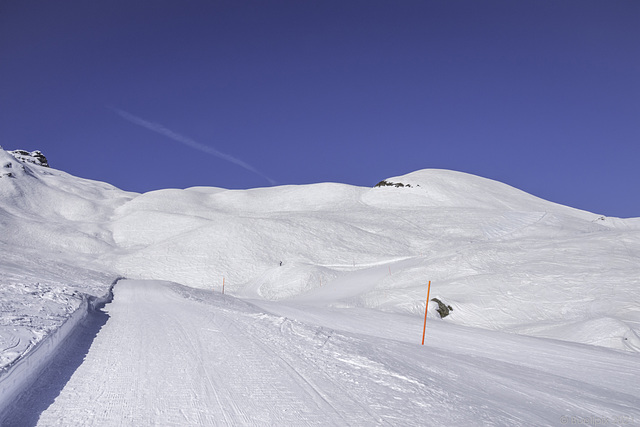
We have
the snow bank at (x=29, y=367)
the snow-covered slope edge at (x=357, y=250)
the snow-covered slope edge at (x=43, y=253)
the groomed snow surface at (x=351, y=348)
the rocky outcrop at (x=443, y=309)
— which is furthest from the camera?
the rocky outcrop at (x=443, y=309)

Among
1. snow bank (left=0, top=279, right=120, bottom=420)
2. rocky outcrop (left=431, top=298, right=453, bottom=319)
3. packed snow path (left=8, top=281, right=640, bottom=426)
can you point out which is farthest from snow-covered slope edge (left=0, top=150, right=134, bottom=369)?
rocky outcrop (left=431, top=298, right=453, bottom=319)

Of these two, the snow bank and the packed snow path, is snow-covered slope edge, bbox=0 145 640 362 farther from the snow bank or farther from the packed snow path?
the packed snow path

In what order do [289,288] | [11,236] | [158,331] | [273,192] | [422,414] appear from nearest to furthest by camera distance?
[422,414] < [158,331] < [289,288] < [11,236] < [273,192]

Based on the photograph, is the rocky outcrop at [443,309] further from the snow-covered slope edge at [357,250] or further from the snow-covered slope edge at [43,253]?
the snow-covered slope edge at [43,253]

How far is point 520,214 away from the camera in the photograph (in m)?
74.1

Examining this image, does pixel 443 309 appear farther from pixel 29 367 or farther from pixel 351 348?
pixel 29 367

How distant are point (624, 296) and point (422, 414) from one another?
17.8 metres

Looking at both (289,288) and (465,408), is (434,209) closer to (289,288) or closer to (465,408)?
(289,288)

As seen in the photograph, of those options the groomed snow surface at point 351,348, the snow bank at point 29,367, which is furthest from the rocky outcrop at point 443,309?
the snow bank at point 29,367

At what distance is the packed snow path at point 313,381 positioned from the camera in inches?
179

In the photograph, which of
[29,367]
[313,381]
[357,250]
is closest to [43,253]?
[357,250]

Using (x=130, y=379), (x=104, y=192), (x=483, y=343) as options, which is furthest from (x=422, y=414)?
(x=104, y=192)

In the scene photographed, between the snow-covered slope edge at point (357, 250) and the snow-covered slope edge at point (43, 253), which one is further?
the snow-covered slope edge at point (357, 250)

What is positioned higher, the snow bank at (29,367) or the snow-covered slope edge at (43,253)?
the snow-covered slope edge at (43,253)
